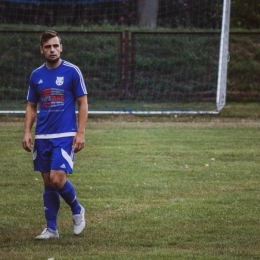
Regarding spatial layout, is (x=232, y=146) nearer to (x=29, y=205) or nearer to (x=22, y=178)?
(x=22, y=178)

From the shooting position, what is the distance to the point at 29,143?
6.02m

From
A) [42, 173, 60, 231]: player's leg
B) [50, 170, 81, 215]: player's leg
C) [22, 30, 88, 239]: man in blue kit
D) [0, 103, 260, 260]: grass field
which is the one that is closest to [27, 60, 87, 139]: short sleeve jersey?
[22, 30, 88, 239]: man in blue kit

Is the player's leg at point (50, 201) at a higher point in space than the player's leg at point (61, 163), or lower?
lower

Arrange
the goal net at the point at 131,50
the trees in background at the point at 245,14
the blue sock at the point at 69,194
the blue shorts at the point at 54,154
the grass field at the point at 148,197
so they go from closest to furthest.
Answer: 1. the grass field at the point at 148,197
2. the blue shorts at the point at 54,154
3. the blue sock at the point at 69,194
4. the goal net at the point at 131,50
5. the trees in background at the point at 245,14

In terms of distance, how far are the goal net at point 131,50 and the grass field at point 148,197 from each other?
26.0 ft

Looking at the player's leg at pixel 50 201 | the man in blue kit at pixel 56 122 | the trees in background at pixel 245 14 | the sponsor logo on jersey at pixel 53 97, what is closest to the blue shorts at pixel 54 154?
the man in blue kit at pixel 56 122

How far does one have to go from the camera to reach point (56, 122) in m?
5.76

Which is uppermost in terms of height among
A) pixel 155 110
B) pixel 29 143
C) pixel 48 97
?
pixel 48 97

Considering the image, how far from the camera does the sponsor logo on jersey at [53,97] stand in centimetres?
579

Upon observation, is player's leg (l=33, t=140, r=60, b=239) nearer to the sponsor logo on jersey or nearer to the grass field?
the grass field

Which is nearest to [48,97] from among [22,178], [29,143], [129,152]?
[29,143]

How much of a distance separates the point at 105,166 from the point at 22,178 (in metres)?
1.35

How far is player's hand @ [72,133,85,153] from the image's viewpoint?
5738 mm

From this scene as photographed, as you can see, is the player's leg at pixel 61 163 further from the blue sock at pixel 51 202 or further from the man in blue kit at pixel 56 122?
the blue sock at pixel 51 202
